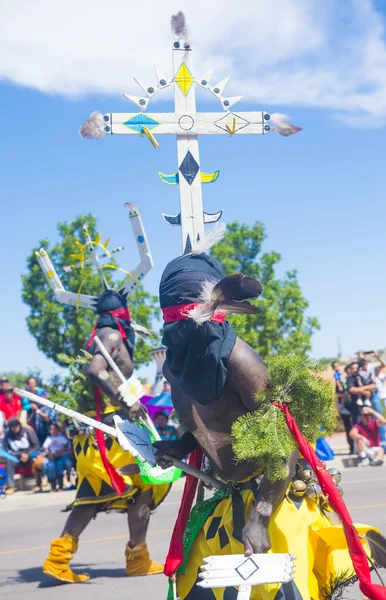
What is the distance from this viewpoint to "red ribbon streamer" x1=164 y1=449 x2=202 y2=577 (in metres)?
3.18

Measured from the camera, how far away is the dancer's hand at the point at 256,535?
2.81 meters

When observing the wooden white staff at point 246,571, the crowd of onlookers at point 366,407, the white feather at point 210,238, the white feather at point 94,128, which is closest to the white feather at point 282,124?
the white feather at point 94,128

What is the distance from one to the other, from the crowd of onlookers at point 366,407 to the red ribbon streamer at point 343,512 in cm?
1000

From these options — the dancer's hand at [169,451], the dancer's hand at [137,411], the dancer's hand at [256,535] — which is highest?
the dancer's hand at [137,411]

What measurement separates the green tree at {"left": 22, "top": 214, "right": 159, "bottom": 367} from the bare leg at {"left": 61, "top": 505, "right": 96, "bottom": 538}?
52.3 ft

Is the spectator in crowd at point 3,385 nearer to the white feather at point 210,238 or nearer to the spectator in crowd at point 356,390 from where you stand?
the spectator in crowd at point 356,390

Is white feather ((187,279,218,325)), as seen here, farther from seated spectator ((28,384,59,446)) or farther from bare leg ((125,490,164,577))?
seated spectator ((28,384,59,446))

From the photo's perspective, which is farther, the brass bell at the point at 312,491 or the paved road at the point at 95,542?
the paved road at the point at 95,542

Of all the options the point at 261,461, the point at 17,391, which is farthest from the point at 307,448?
the point at 17,391

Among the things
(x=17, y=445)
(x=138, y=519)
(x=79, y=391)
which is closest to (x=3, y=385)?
(x=17, y=445)

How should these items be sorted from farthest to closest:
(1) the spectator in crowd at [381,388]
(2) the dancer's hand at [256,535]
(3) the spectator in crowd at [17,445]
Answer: (1) the spectator in crowd at [381,388] → (3) the spectator in crowd at [17,445] → (2) the dancer's hand at [256,535]

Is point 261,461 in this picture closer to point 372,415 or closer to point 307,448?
point 307,448

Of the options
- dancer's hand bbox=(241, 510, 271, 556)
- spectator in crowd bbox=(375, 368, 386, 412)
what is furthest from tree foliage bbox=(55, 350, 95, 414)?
spectator in crowd bbox=(375, 368, 386, 412)

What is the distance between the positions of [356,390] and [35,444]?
5260 mm
